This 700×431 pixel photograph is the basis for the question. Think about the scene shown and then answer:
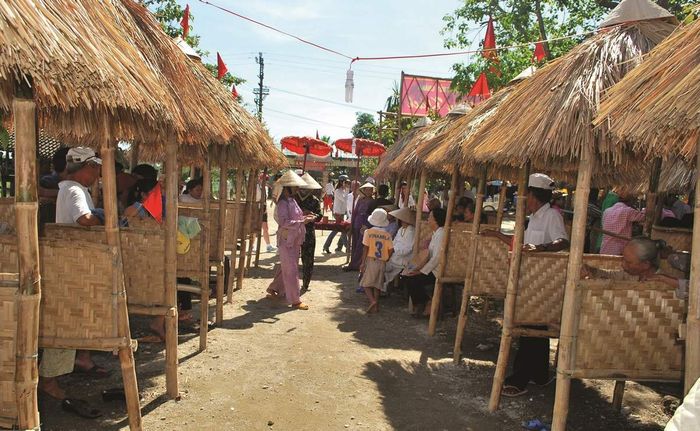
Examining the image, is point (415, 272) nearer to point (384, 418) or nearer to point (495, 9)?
point (384, 418)

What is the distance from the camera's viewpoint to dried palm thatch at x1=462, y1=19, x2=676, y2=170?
3734mm

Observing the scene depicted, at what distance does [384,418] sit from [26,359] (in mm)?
2735

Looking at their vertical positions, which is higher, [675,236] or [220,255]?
[675,236]

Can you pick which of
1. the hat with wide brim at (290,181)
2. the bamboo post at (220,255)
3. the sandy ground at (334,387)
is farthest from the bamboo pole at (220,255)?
the hat with wide brim at (290,181)

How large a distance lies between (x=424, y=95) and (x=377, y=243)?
9.68 m

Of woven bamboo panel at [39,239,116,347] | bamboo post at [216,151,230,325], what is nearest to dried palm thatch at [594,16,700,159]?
woven bamboo panel at [39,239,116,347]

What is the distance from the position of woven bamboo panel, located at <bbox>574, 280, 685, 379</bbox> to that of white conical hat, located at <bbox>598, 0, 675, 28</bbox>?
240 cm

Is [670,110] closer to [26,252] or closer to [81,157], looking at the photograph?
[26,252]

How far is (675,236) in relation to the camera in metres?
5.91

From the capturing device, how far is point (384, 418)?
4391 mm

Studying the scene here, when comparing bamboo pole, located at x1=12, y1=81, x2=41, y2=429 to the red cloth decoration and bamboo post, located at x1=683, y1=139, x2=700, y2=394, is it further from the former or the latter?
bamboo post, located at x1=683, y1=139, x2=700, y2=394

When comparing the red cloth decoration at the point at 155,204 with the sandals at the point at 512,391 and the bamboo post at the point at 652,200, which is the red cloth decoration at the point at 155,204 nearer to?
the sandals at the point at 512,391

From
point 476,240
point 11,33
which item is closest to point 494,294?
point 476,240

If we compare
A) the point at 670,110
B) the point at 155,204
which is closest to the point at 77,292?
the point at 155,204
